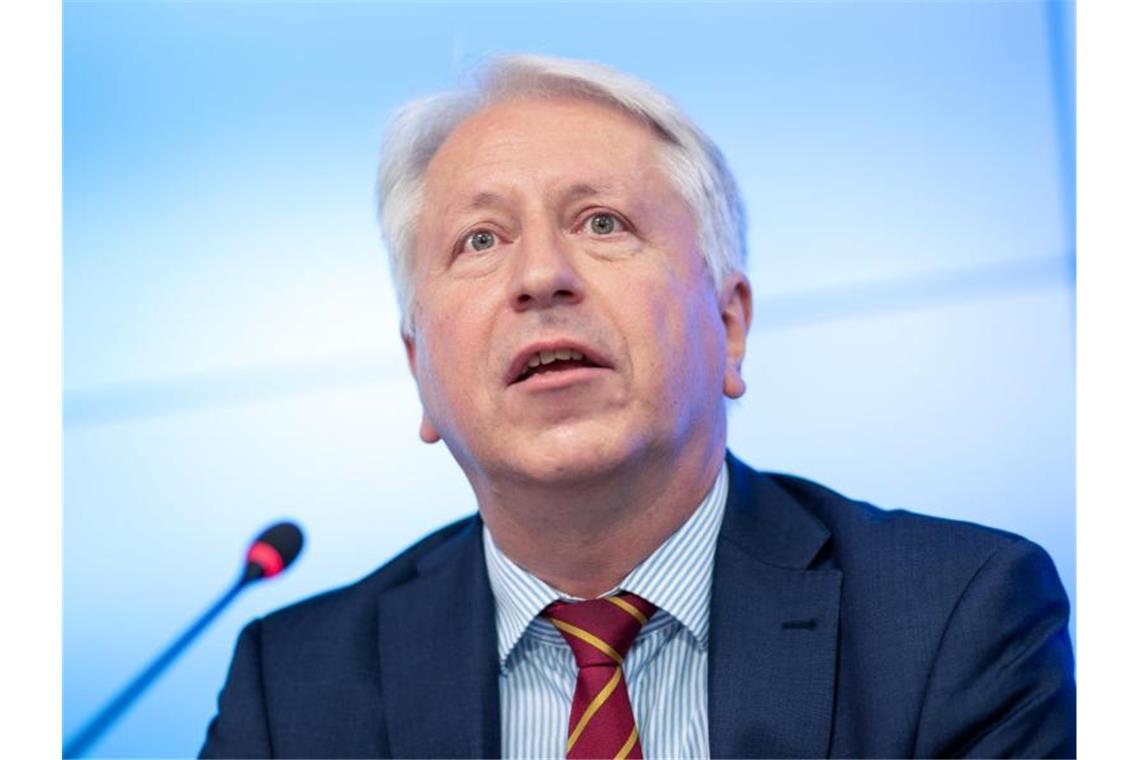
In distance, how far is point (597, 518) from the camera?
1.97 m

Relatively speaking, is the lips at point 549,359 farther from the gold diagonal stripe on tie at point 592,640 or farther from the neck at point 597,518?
the gold diagonal stripe on tie at point 592,640

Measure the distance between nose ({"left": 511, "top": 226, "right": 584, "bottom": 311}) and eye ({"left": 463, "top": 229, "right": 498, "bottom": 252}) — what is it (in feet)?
0.39

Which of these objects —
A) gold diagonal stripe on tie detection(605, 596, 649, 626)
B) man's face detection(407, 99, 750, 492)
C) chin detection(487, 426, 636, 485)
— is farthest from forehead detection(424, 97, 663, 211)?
gold diagonal stripe on tie detection(605, 596, 649, 626)

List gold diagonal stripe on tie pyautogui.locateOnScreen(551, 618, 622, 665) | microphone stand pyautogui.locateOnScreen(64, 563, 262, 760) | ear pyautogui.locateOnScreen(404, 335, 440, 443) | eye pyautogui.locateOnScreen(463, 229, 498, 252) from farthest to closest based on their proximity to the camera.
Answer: ear pyautogui.locateOnScreen(404, 335, 440, 443), eye pyautogui.locateOnScreen(463, 229, 498, 252), gold diagonal stripe on tie pyautogui.locateOnScreen(551, 618, 622, 665), microphone stand pyautogui.locateOnScreen(64, 563, 262, 760)

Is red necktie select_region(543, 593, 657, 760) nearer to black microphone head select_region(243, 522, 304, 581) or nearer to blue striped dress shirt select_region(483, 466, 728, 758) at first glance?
blue striped dress shirt select_region(483, 466, 728, 758)

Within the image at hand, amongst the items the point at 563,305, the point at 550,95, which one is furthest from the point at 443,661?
the point at 550,95

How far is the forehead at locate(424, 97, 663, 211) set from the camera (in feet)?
6.50

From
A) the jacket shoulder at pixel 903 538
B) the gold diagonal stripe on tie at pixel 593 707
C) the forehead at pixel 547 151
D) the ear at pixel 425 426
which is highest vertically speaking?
the forehead at pixel 547 151

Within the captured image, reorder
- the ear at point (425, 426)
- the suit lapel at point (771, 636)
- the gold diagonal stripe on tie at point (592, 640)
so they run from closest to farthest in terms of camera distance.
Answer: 1. the suit lapel at point (771, 636)
2. the gold diagonal stripe on tie at point (592, 640)
3. the ear at point (425, 426)

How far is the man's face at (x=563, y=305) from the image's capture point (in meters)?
1.83

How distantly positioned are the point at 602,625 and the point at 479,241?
24.8 inches

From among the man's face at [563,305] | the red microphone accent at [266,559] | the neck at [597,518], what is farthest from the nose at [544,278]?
the red microphone accent at [266,559]

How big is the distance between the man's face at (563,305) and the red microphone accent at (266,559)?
0.32m
